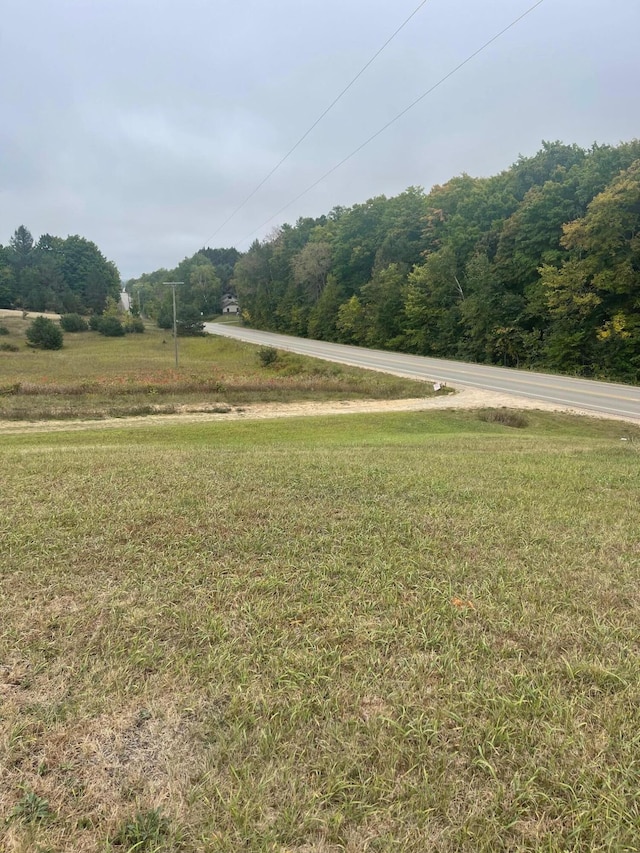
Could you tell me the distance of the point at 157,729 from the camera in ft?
6.75

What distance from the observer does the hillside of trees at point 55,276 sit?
9462 centimetres

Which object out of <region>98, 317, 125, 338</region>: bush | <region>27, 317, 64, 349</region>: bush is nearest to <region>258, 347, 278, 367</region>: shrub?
<region>27, 317, 64, 349</region>: bush

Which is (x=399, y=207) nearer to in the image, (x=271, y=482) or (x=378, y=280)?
(x=378, y=280)

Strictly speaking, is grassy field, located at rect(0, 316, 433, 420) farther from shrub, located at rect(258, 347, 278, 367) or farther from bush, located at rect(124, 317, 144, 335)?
bush, located at rect(124, 317, 144, 335)

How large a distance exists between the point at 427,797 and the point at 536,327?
36.0 m

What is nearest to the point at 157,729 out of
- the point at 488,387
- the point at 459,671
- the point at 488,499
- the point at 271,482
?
the point at 459,671

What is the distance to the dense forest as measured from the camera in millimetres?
27219

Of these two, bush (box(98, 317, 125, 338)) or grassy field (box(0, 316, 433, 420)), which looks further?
bush (box(98, 317, 125, 338))

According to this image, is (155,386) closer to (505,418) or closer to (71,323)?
(505,418)

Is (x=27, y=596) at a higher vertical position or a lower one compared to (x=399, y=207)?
lower

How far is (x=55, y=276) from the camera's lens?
331 ft

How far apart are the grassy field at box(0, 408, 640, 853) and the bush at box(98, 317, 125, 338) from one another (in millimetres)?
74638

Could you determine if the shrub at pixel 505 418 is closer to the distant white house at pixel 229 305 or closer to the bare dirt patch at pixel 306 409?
the bare dirt patch at pixel 306 409

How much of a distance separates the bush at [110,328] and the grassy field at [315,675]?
74.6m
